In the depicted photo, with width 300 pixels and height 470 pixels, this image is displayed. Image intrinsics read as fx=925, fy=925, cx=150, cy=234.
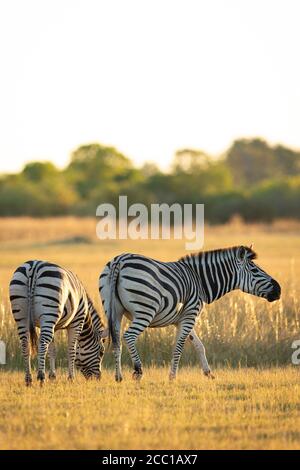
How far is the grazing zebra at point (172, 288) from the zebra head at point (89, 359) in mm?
667

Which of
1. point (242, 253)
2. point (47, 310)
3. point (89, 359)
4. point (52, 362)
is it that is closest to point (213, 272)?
point (242, 253)

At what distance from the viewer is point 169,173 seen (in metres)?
97.1

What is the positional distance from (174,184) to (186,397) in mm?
83556

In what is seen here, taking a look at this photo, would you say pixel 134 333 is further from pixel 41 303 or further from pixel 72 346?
pixel 41 303

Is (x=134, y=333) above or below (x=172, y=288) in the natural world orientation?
below

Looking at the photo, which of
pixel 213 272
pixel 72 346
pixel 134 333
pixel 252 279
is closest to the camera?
pixel 134 333

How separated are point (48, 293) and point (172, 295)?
5.34ft

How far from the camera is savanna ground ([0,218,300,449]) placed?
8039mm

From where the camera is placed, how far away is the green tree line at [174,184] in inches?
2950

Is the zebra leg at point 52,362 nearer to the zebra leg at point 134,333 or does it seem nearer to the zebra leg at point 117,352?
the zebra leg at point 117,352

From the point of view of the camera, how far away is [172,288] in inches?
441
